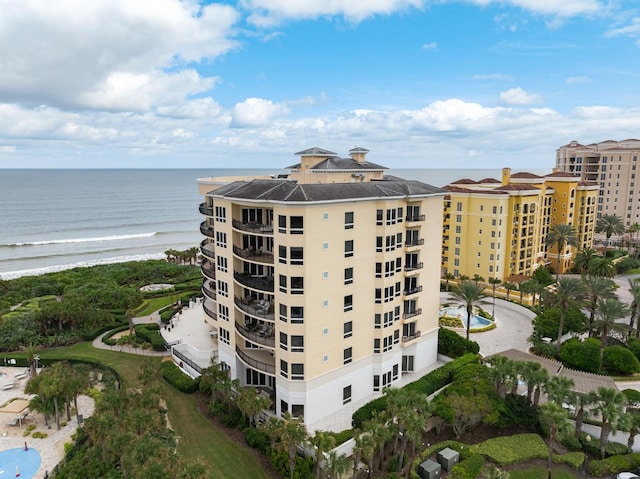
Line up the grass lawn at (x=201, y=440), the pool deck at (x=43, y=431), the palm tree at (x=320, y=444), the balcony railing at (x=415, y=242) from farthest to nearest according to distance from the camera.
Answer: the balcony railing at (x=415, y=242)
the pool deck at (x=43, y=431)
the grass lawn at (x=201, y=440)
the palm tree at (x=320, y=444)

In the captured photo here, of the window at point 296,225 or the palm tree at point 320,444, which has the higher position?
the window at point 296,225

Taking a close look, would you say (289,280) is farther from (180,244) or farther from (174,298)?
(180,244)

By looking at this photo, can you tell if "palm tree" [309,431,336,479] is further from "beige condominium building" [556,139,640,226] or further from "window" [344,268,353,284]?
"beige condominium building" [556,139,640,226]

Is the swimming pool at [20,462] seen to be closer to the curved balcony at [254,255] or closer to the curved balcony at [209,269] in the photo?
the curved balcony at [209,269]

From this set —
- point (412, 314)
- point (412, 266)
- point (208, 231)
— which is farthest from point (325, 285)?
point (208, 231)

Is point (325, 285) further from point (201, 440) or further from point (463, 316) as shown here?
point (463, 316)

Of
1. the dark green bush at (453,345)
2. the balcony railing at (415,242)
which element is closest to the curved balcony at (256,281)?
the balcony railing at (415,242)

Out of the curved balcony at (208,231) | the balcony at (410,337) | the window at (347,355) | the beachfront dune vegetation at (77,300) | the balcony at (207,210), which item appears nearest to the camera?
the window at (347,355)

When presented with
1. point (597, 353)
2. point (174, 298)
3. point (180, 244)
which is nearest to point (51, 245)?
point (180, 244)
